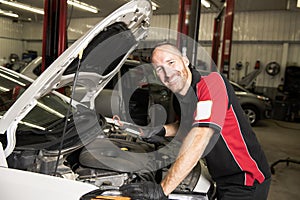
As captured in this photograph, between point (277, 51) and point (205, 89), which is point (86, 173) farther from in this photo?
point (277, 51)

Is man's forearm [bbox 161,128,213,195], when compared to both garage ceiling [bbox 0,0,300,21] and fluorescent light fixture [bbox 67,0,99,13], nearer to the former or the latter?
garage ceiling [bbox 0,0,300,21]

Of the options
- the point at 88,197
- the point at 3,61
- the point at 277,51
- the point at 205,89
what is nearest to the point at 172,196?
the point at 88,197

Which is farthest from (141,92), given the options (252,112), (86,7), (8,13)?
(8,13)

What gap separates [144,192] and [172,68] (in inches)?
24.4

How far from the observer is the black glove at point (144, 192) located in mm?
1176

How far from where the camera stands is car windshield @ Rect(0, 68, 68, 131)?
1575 millimetres

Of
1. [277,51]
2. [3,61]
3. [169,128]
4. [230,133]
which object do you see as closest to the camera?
[230,133]

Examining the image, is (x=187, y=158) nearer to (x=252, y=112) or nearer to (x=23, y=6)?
(x=252, y=112)

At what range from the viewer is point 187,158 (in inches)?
50.1

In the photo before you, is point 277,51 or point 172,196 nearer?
point 172,196

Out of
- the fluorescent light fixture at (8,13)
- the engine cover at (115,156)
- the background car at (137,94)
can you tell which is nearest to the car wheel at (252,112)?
the background car at (137,94)

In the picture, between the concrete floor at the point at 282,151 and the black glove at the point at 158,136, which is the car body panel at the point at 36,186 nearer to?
the black glove at the point at 158,136

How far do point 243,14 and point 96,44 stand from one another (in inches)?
359

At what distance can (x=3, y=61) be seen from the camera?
1275cm
